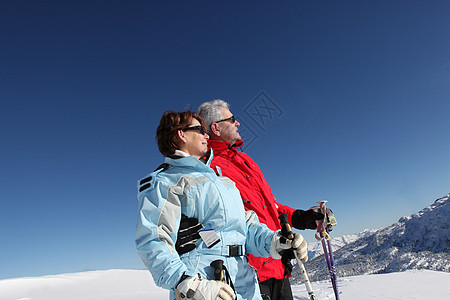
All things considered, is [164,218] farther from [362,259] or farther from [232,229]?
[362,259]

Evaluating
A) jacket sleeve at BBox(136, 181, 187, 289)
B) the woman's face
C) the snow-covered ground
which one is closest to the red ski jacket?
the woman's face

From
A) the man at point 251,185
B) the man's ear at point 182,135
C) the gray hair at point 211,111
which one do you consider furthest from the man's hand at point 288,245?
the gray hair at point 211,111

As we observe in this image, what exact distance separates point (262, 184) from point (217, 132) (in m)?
0.89

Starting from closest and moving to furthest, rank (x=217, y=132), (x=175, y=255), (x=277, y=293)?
(x=175, y=255) → (x=277, y=293) → (x=217, y=132)

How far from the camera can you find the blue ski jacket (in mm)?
1472

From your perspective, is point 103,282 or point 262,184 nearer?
point 262,184

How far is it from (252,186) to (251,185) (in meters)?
Answer: 0.02

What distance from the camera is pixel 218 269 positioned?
1598mm

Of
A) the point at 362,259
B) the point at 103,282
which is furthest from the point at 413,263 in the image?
the point at 103,282

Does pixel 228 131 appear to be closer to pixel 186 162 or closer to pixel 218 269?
pixel 186 162

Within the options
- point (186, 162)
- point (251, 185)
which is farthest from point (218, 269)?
point (251, 185)

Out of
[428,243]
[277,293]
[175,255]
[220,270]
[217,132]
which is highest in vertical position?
[217,132]

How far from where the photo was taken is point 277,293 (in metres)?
2.56

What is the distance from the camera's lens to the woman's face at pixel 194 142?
2182 millimetres
